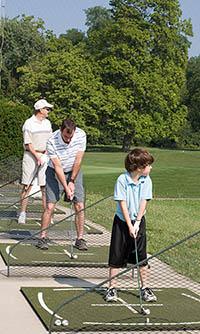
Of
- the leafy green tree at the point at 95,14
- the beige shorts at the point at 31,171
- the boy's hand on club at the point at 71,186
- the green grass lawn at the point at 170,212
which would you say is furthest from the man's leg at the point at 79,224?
the leafy green tree at the point at 95,14

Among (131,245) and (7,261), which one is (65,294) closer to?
(131,245)

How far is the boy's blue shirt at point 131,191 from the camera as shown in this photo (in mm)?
6516

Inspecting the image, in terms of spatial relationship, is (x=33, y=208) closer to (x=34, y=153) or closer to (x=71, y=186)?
(x=34, y=153)

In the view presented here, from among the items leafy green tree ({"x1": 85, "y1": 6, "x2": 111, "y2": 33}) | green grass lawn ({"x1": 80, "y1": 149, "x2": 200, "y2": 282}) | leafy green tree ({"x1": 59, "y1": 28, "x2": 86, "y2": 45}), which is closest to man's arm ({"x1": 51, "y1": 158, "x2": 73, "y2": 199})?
green grass lawn ({"x1": 80, "y1": 149, "x2": 200, "y2": 282})

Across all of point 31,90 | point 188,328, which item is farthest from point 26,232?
point 31,90

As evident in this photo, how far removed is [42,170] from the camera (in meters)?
11.0

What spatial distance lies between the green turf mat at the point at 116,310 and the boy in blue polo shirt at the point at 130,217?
0.18 m

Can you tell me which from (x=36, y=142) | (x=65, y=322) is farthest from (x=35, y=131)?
(x=65, y=322)

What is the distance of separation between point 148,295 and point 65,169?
9.35ft

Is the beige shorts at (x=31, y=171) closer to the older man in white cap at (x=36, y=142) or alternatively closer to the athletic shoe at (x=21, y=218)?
the older man in white cap at (x=36, y=142)

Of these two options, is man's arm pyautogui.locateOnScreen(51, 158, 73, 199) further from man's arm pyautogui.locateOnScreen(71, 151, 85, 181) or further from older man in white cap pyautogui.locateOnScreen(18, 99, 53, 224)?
older man in white cap pyautogui.locateOnScreen(18, 99, 53, 224)

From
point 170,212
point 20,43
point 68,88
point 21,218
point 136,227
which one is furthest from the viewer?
point 20,43

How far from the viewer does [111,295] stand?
646cm


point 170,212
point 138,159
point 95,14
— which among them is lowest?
point 170,212
